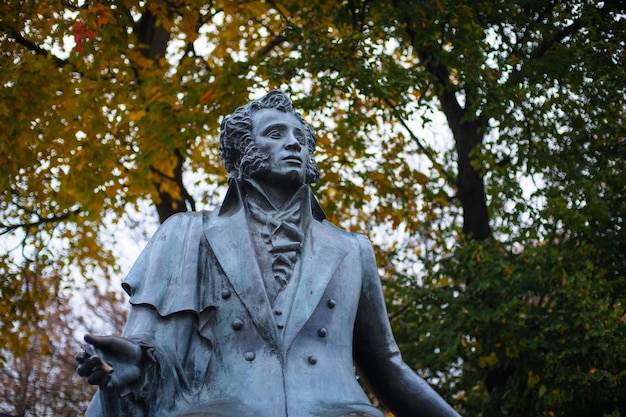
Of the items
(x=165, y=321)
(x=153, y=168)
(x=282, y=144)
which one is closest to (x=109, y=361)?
(x=165, y=321)

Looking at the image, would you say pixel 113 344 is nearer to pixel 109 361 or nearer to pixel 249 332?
pixel 109 361

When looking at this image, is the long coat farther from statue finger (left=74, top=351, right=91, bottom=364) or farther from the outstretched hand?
statue finger (left=74, top=351, right=91, bottom=364)

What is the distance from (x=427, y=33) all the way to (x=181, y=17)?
338 cm

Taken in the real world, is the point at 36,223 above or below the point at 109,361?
above

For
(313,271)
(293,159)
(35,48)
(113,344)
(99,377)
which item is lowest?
(99,377)

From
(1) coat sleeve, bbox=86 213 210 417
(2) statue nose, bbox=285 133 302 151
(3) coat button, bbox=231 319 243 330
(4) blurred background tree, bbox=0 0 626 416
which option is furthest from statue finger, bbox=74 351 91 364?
(4) blurred background tree, bbox=0 0 626 416

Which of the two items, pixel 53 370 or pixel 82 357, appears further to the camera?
pixel 53 370

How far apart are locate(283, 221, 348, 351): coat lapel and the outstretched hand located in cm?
63

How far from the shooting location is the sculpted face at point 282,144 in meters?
5.00

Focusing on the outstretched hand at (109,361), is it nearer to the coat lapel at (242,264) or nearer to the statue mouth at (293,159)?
the coat lapel at (242,264)

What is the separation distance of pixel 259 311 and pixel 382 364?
64 cm

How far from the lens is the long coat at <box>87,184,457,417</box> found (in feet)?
14.2

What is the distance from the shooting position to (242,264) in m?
4.72

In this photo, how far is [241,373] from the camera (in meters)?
4.43
